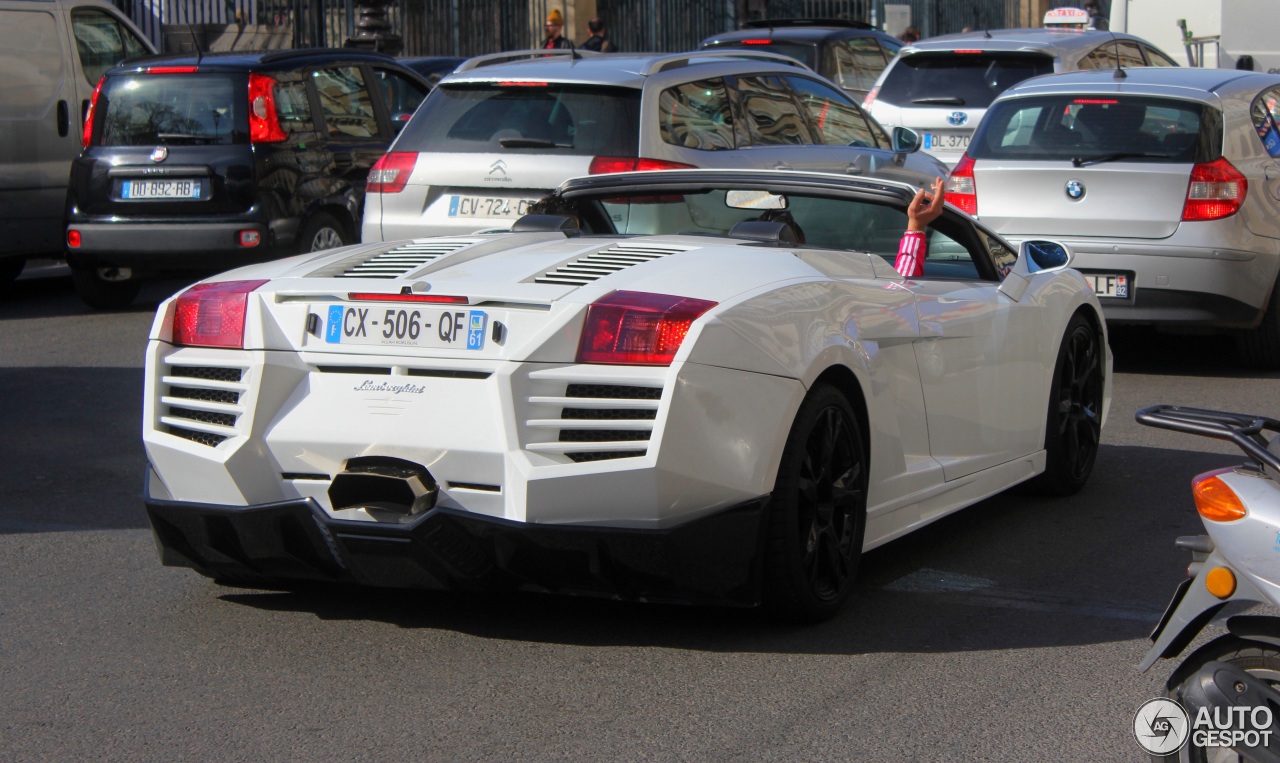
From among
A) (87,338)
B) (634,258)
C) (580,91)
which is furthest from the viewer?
(87,338)

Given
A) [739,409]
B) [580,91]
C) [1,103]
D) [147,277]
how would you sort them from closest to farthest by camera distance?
[739,409] → [580,91] → [1,103] → [147,277]

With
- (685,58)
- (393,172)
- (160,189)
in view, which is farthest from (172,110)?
(685,58)

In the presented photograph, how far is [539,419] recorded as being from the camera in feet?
14.8

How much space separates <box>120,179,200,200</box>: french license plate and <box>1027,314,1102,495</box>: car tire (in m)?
6.76

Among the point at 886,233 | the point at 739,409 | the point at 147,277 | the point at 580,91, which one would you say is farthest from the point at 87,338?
the point at 739,409

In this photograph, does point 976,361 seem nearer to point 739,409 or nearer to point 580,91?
point 739,409

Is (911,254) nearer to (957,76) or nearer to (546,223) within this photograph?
(546,223)

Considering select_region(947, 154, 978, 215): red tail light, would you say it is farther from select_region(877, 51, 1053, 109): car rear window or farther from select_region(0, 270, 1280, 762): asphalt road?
select_region(877, 51, 1053, 109): car rear window

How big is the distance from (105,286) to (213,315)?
27.0 feet

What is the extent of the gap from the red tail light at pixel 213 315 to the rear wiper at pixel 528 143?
4643 mm

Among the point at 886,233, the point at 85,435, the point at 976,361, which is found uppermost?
the point at 886,233

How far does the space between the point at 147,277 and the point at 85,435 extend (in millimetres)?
5737

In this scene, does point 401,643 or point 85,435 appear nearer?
point 401,643

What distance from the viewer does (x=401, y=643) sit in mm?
4879
